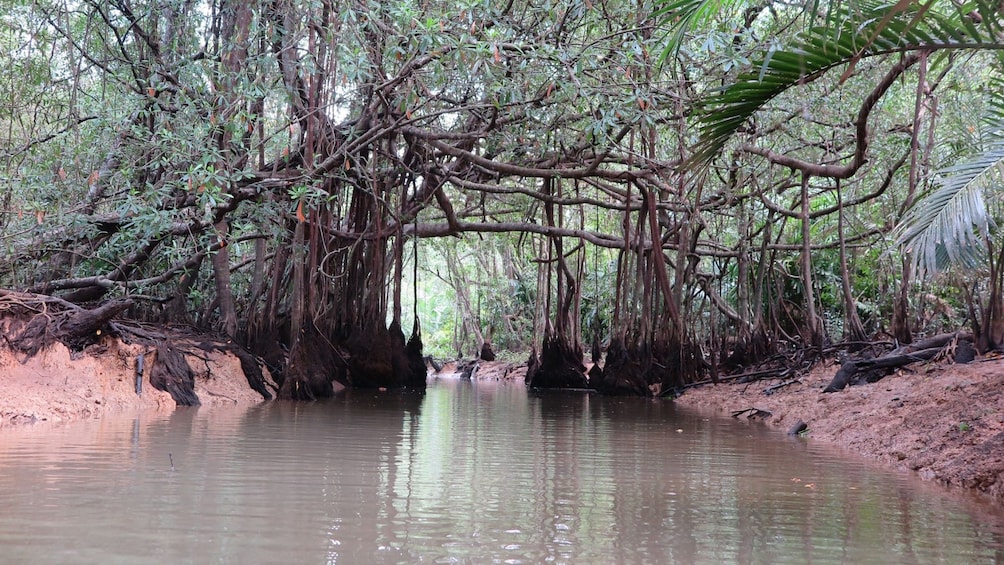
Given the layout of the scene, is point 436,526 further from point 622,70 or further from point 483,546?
point 622,70

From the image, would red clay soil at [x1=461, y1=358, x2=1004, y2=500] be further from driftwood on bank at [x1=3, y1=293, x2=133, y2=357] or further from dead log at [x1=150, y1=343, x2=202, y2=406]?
driftwood on bank at [x1=3, y1=293, x2=133, y2=357]

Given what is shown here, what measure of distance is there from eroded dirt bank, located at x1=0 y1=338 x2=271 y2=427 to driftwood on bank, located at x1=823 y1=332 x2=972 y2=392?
237 inches

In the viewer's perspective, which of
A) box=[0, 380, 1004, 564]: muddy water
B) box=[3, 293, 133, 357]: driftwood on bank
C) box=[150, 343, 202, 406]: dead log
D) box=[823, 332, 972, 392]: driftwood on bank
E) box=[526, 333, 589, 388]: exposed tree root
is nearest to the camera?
box=[0, 380, 1004, 564]: muddy water

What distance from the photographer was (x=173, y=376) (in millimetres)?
8695

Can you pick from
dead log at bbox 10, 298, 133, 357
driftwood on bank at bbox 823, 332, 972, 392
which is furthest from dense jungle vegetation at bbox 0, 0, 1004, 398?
driftwood on bank at bbox 823, 332, 972, 392

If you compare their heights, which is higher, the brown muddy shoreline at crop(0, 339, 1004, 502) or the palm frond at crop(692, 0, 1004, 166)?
the palm frond at crop(692, 0, 1004, 166)

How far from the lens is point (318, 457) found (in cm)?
482

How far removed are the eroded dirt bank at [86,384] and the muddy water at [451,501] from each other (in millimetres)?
759

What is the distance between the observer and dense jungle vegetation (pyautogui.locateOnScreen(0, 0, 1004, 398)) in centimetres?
679

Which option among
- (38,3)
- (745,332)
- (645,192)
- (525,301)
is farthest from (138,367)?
(525,301)

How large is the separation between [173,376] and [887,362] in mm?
6762

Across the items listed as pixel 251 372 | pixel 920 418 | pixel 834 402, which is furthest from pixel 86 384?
pixel 920 418

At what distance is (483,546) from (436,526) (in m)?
0.33

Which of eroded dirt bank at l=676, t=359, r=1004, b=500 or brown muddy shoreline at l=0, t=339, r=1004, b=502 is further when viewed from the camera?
brown muddy shoreline at l=0, t=339, r=1004, b=502
